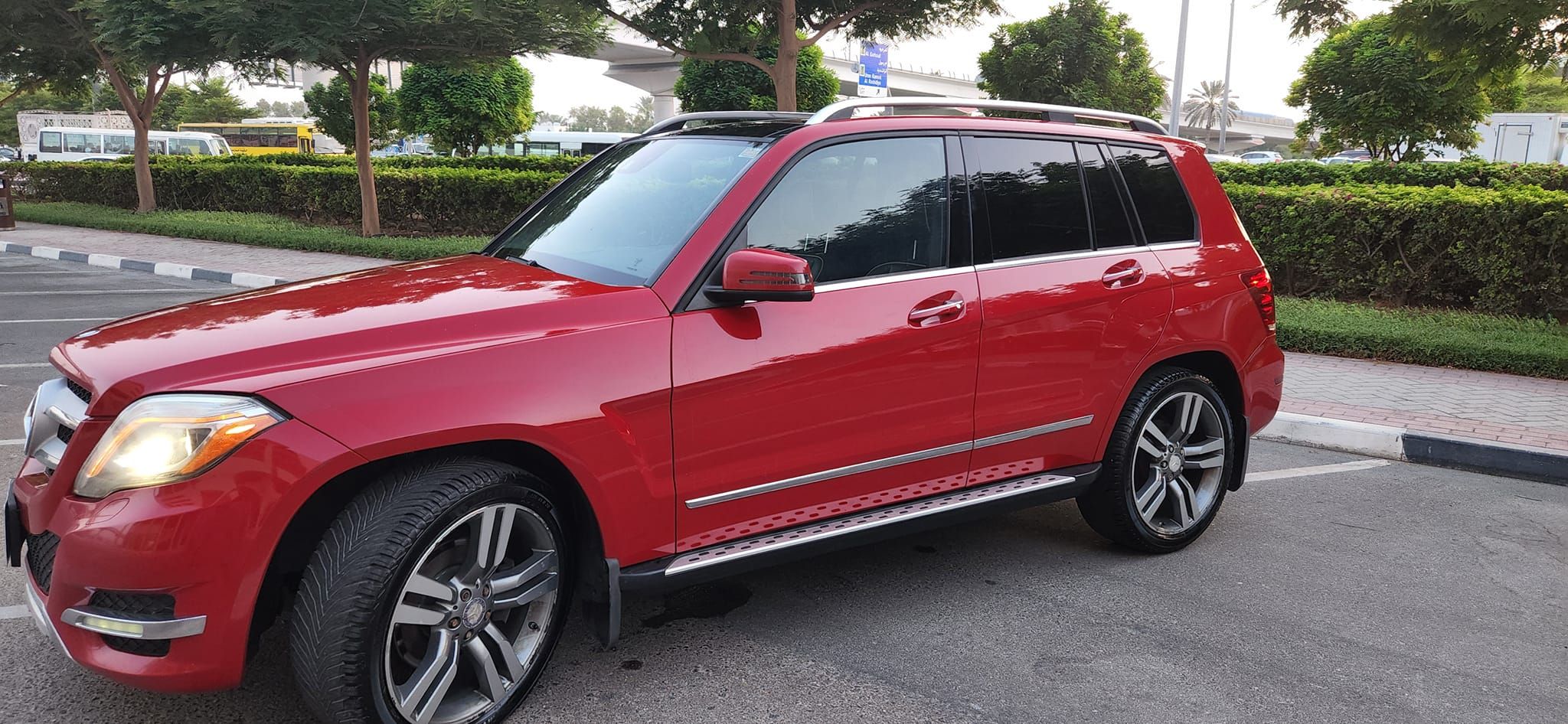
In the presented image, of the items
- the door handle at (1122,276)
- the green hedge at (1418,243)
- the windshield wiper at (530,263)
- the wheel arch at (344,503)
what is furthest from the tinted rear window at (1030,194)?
the green hedge at (1418,243)

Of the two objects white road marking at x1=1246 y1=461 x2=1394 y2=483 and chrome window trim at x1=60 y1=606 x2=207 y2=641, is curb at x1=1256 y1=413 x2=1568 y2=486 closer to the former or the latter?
white road marking at x1=1246 y1=461 x2=1394 y2=483

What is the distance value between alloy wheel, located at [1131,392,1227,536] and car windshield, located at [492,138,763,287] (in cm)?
202

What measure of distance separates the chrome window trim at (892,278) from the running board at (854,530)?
739 millimetres

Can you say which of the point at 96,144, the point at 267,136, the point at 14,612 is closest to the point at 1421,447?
the point at 14,612

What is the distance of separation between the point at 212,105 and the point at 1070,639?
7672cm

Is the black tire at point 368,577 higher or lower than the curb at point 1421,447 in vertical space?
higher

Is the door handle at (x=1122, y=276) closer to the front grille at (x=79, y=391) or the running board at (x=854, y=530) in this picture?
the running board at (x=854, y=530)

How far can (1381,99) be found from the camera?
21719 mm

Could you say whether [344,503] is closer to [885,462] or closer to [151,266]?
[885,462]

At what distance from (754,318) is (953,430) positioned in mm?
894

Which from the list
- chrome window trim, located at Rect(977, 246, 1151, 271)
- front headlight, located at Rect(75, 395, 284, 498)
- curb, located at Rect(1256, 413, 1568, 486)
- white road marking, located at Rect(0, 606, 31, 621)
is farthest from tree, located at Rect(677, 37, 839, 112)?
front headlight, located at Rect(75, 395, 284, 498)

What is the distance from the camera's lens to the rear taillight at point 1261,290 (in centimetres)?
467

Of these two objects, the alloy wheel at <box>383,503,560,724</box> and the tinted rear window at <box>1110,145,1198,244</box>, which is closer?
the alloy wheel at <box>383,503,560,724</box>

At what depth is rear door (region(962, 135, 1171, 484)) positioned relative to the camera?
12.6 feet
